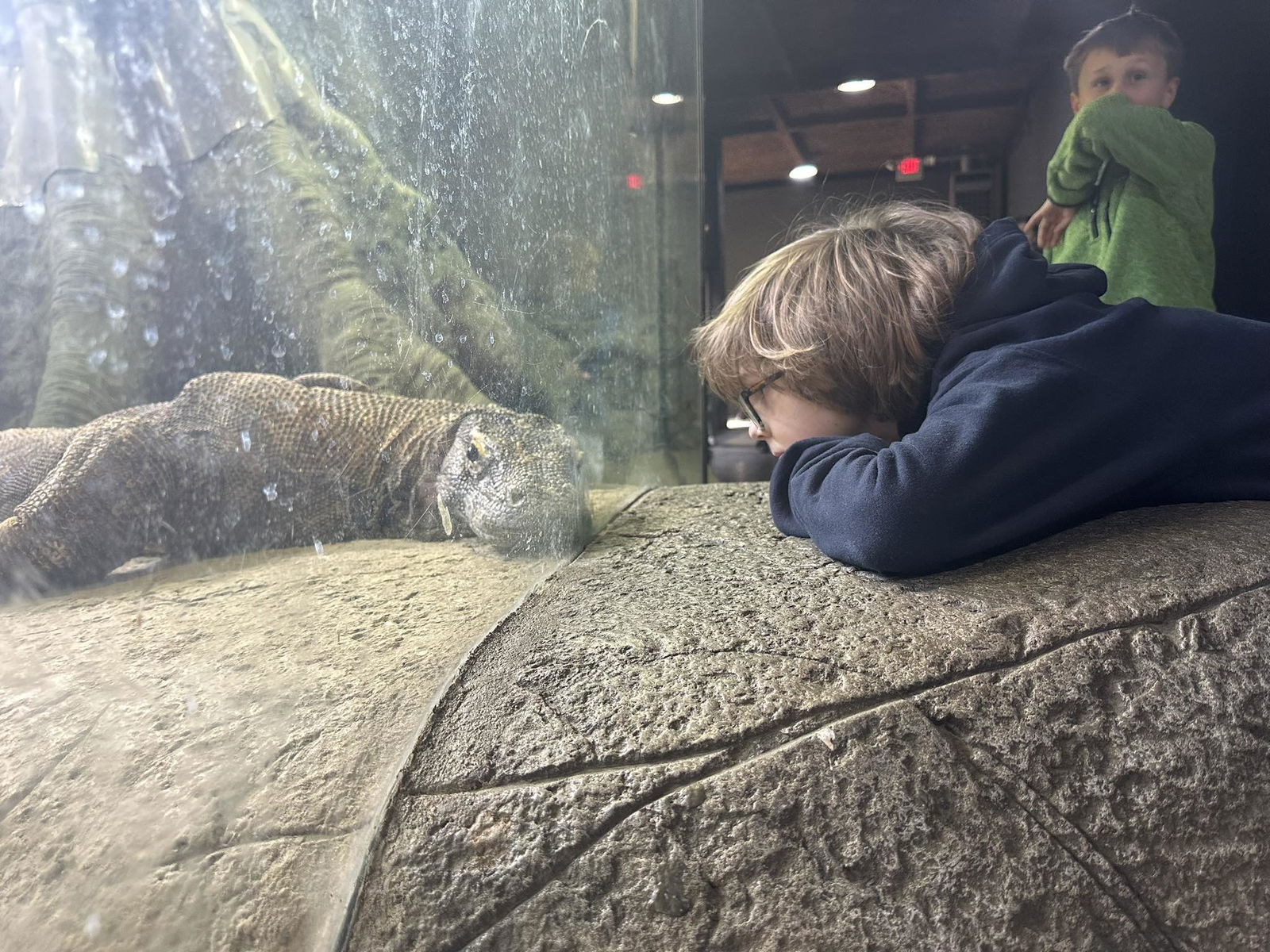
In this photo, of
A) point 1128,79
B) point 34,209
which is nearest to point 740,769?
point 34,209

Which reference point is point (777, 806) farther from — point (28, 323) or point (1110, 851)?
point (28, 323)

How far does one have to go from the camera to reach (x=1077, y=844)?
0.84 metres

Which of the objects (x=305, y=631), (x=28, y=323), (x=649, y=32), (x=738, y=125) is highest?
(x=649, y=32)

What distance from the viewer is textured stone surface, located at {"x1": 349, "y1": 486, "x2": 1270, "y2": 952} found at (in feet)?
2.59

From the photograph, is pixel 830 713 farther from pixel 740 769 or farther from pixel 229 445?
pixel 229 445

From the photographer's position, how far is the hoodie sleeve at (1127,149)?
2.40m

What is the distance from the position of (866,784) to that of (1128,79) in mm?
2757

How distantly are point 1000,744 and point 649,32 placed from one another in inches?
121

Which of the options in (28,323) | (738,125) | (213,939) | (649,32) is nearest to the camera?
(28,323)

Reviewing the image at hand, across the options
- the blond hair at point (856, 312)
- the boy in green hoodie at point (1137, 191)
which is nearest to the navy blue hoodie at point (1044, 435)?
the blond hair at point (856, 312)

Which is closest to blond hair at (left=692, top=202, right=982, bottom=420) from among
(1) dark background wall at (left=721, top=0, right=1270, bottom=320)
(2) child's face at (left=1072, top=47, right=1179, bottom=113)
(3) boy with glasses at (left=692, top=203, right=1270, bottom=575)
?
(3) boy with glasses at (left=692, top=203, right=1270, bottom=575)

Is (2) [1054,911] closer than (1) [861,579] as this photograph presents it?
Yes

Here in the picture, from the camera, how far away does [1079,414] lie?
3.77ft

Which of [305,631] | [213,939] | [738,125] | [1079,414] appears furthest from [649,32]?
[213,939]
